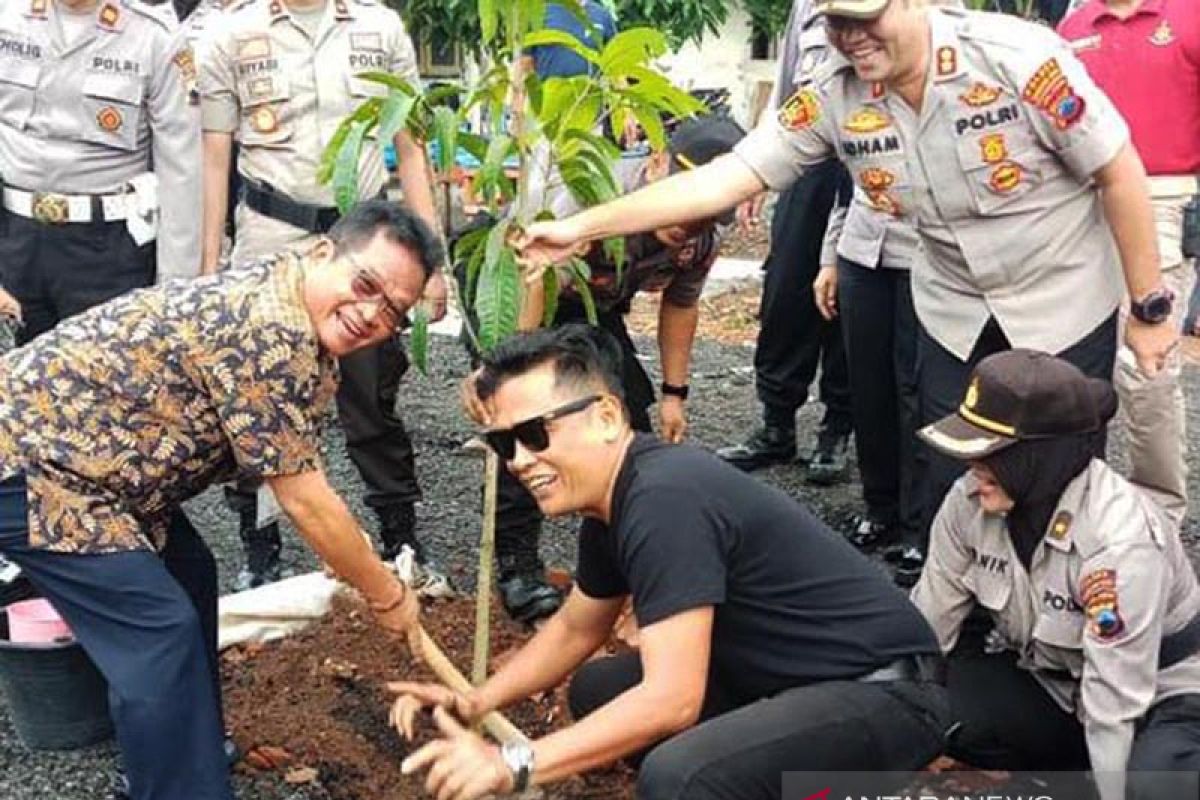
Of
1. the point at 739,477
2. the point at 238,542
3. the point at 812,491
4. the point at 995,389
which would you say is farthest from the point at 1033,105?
the point at 238,542

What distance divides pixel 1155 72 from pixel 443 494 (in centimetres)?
279

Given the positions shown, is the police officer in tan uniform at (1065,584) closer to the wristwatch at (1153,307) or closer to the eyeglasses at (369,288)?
the wristwatch at (1153,307)

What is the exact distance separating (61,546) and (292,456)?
0.49 meters

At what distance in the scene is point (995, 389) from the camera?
2932mm

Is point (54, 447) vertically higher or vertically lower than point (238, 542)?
higher

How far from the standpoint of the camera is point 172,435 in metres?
2.77

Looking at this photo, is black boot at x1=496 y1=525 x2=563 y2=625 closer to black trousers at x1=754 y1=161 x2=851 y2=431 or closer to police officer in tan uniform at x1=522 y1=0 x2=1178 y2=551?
police officer in tan uniform at x1=522 y1=0 x2=1178 y2=551

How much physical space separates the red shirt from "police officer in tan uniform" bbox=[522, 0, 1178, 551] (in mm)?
1233

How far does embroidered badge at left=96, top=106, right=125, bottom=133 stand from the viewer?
4199 mm

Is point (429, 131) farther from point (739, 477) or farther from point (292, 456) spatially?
point (739, 477)

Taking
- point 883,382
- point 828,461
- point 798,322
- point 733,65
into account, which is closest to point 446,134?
point 883,382

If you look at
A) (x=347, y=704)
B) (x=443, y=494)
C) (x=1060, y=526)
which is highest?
(x=1060, y=526)

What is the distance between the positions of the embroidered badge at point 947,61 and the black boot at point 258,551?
237 cm

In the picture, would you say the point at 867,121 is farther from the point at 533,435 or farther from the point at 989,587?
the point at 533,435
